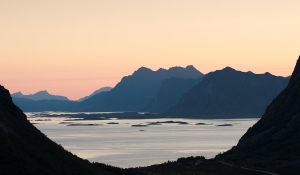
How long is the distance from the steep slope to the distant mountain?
Answer: 33.0 meters

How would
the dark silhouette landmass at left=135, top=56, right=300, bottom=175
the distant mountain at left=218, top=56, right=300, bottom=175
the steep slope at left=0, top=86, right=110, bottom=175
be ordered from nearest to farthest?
1. the steep slope at left=0, top=86, right=110, bottom=175
2. the dark silhouette landmass at left=135, top=56, right=300, bottom=175
3. the distant mountain at left=218, top=56, right=300, bottom=175

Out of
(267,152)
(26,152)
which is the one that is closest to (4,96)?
(26,152)

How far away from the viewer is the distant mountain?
101500 millimetres

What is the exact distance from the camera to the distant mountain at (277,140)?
101500 millimetres

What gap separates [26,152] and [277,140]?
63333 mm

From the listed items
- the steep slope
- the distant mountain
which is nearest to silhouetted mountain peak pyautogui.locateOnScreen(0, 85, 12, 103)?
the steep slope

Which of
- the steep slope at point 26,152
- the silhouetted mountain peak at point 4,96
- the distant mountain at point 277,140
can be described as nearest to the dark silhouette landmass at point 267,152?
the distant mountain at point 277,140

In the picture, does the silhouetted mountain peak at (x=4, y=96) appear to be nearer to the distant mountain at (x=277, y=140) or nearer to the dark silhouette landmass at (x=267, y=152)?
the dark silhouette landmass at (x=267, y=152)

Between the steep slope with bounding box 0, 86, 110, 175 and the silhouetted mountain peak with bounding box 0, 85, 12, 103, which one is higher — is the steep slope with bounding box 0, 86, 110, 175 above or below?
below

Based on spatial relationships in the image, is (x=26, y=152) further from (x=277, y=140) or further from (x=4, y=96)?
(x=277, y=140)

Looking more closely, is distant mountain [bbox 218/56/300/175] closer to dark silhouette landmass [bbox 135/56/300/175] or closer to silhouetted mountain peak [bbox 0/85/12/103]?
dark silhouette landmass [bbox 135/56/300/175]

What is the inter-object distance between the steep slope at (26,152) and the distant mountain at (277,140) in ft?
108

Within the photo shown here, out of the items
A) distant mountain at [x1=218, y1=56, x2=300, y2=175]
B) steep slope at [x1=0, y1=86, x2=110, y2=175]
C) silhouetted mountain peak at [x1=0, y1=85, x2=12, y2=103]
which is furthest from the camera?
distant mountain at [x1=218, y1=56, x2=300, y2=175]

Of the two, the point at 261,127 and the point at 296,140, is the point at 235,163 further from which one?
the point at 261,127
